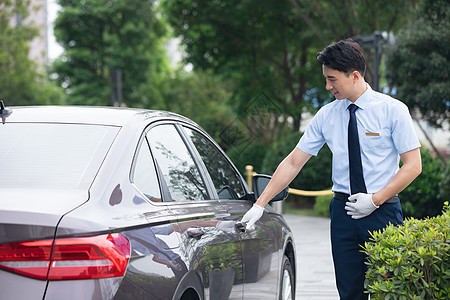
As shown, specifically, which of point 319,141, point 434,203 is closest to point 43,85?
point 434,203

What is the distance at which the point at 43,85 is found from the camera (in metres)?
37.0

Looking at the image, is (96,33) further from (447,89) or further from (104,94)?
(447,89)

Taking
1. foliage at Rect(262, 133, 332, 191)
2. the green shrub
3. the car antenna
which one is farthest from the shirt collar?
foliage at Rect(262, 133, 332, 191)

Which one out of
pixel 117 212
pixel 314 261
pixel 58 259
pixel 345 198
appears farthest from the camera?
pixel 314 261

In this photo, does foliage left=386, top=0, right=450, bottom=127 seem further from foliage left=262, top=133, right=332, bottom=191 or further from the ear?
the ear

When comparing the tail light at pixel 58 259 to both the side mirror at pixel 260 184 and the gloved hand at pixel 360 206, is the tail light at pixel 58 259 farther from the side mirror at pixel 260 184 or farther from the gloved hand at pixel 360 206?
the side mirror at pixel 260 184

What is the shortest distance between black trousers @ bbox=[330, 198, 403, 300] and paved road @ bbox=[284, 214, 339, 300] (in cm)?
325

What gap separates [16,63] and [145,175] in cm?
3272

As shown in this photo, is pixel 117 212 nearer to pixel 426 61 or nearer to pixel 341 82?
pixel 341 82

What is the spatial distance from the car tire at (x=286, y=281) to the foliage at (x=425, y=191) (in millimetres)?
7919

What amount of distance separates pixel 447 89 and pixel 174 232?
43.9 feet

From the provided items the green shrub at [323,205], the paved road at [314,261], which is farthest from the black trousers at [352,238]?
the green shrub at [323,205]

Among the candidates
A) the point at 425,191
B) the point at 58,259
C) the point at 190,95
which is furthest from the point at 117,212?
the point at 190,95

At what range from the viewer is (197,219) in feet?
11.2
